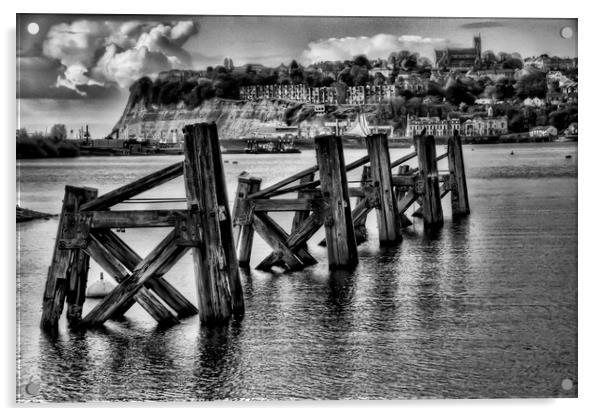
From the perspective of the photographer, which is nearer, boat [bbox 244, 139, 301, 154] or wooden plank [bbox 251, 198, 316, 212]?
A: boat [bbox 244, 139, 301, 154]

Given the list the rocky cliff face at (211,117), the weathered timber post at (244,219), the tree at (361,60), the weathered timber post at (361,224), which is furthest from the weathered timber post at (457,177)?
the weathered timber post at (244,219)

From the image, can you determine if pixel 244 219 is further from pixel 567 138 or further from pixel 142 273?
pixel 567 138

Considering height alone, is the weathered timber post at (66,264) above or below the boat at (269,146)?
below

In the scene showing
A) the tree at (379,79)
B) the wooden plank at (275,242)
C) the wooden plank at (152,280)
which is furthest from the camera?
the wooden plank at (275,242)

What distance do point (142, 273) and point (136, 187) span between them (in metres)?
0.72

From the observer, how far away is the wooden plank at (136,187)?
9.73 metres

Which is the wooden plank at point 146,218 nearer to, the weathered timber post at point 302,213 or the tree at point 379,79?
the tree at point 379,79

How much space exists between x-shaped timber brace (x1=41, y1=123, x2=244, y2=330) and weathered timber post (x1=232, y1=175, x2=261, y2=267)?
271 cm

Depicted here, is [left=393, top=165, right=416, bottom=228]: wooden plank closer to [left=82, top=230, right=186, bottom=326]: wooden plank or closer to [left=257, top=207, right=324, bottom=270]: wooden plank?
[left=257, top=207, right=324, bottom=270]: wooden plank

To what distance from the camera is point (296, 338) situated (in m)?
10.0

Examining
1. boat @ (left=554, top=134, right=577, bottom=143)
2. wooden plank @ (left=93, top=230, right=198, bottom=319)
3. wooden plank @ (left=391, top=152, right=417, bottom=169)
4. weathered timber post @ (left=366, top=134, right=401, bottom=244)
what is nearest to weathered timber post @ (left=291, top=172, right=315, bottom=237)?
weathered timber post @ (left=366, top=134, right=401, bottom=244)

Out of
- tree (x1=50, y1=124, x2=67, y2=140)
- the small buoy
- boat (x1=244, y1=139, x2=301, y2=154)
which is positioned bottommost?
the small buoy

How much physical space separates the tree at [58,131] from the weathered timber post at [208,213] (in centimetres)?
114

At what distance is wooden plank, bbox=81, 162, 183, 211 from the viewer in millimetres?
9727
